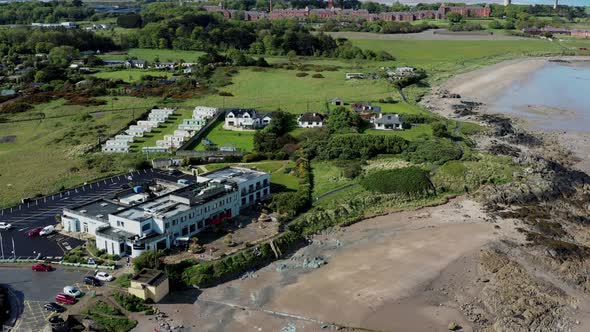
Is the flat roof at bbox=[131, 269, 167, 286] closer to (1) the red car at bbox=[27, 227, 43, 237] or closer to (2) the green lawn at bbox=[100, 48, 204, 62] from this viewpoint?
(1) the red car at bbox=[27, 227, 43, 237]

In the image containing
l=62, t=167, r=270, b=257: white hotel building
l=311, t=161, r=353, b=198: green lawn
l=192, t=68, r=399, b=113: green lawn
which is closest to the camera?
l=62, t=167, r=270, b=257: white hotel building

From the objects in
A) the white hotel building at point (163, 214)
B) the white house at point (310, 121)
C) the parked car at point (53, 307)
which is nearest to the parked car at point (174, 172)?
the white hotel building at point (163, 214)

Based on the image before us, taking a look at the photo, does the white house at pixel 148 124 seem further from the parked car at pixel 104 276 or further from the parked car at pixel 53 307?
the parked car at pixel 53 307

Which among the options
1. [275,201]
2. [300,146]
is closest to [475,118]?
[300,146]

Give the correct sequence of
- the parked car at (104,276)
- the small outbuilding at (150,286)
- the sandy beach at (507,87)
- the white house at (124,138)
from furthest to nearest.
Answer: the sandy beach at (507,87) < the white house at (124,138) < the parked car at (104,276) < the small outbuilding at (150,286)

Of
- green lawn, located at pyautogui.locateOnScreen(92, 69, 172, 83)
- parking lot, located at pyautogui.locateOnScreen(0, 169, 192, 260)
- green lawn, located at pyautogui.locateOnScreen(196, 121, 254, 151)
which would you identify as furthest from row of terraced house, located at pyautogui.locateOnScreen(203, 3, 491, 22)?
parking lot, located at pyautogui.locateOnScreen(0, 169, 192, 260)

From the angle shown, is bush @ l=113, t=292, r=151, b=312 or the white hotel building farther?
the white hotel building

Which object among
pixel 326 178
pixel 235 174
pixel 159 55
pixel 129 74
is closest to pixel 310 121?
pixel 326 178

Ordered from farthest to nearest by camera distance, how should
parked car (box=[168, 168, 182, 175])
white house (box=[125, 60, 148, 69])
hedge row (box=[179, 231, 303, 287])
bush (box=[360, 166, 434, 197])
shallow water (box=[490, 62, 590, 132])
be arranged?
white house (box=[125, 60, 148, 69]) < shallow water (box=[490, 62, 590, 132]) < parked car (box=[168, 168, 182, 175]) < bush (box=[360, 166, 434, 197]) < hedge row (box=[179, 231, 303, 287])
